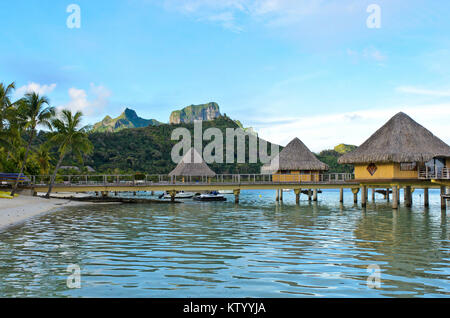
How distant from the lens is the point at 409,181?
30.3 meters

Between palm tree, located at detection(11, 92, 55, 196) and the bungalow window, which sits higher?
palm tree, located at detection(11, 92, 55, 196)

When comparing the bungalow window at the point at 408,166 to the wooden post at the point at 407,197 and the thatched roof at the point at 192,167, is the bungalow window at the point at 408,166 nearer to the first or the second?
the wooden post at the point at 407,197

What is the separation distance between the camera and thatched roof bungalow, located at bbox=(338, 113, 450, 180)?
97.6ft

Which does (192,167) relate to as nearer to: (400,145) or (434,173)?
(400,145)

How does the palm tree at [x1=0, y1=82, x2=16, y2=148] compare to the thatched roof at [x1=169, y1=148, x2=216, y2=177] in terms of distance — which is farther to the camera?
the thatched roof at [x1=169, y1=148, x2=216, y2=177]

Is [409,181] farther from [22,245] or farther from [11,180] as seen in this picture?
[11,180]

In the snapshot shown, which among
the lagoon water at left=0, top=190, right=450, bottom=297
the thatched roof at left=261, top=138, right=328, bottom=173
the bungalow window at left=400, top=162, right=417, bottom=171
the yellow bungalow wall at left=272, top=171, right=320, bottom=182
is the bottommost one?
the lagoon water at left=0, top=190, right=450, bottom=297

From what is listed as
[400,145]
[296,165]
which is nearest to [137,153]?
[296,165]

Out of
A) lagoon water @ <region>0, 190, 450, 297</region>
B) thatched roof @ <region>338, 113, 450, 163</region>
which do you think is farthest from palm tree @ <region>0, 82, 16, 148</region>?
thatched roof @ <region>338, 113, 450, 163</region>

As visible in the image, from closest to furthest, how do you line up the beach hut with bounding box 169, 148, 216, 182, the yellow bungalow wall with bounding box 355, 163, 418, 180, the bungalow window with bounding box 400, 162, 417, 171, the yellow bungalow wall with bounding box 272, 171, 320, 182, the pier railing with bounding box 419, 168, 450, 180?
1. the pier railing with bounding box 419, 168, 450, 180
2. the yellow bungalow wall with bounding box 355, 163, 418, 180
3. the bungalow window with bounding box 400, 162, 417, 171
4. the yellow bungalow wall with bounding box 272, 171, 320, 182
5. the beach hut with bounding box 169, 148, 216, 182

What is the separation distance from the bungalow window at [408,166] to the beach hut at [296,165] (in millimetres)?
9549

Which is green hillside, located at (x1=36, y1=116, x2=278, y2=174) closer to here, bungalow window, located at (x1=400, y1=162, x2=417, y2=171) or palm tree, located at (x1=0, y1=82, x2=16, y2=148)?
palm tree, located at (x1=0, y1=82, x2=16, y2=148)

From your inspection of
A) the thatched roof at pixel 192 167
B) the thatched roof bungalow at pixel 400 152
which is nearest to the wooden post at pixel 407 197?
the thatched roof bungalow at pixel 400 152
